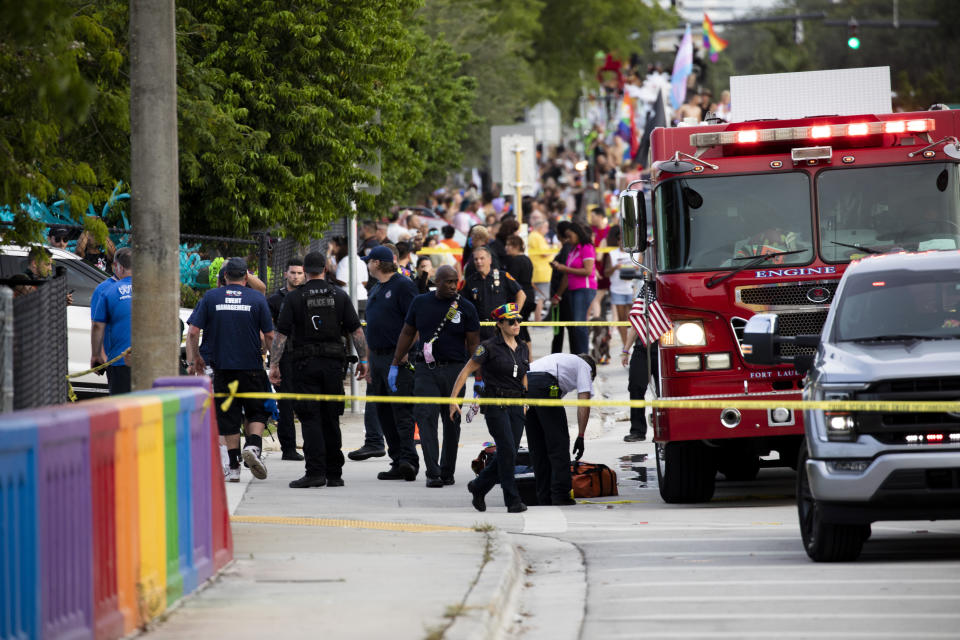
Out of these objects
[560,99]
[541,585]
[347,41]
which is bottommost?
[541,585]

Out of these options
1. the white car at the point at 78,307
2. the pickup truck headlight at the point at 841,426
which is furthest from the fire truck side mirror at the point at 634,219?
the white car at the point at 78,307

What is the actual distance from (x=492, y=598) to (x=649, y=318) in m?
5.26

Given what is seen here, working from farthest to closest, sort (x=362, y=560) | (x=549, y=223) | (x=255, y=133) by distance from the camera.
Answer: (x=549, y=223) → (x=255, y=133) → (x=362, y=560)

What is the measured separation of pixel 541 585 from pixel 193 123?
5.01m

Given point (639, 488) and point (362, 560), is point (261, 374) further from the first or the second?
point (362, 560)

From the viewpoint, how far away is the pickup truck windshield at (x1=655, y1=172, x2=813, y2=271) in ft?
41.0

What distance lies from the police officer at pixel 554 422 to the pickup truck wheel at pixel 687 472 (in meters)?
0.72

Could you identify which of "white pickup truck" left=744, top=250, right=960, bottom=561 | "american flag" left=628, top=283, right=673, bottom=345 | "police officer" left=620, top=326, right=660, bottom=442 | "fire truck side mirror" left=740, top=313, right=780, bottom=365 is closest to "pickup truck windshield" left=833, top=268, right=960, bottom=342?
"white pickup truck" left=744, top=250, right=960, bottom=561

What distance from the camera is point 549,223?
39.7 meters

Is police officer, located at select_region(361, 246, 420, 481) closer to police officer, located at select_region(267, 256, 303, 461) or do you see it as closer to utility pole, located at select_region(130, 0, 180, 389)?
police officer, located at select_region(267, 256, 303, 461)

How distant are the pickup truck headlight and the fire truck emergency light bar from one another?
361cm

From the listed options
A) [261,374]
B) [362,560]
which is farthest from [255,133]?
→ [362,560]

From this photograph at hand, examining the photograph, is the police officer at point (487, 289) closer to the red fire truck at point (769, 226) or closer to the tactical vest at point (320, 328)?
the tactical vest at point (320, 328)

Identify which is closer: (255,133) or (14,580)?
(14,580)
